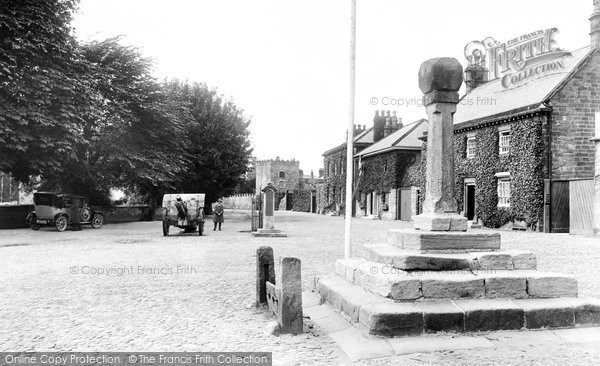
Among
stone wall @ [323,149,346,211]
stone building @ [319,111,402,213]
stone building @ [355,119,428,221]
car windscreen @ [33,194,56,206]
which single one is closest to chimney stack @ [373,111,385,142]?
stone building @ [319,111,402,213]

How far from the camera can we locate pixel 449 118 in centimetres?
668

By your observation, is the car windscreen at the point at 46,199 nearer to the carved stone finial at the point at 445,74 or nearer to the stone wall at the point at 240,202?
the carved stone finial at the point at 445,74

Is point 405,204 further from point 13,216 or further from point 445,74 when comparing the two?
point 445,74

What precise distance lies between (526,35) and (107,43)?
21.6m

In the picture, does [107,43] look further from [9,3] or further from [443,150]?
[443,150]

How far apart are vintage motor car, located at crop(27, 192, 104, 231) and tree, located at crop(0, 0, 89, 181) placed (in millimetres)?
1255

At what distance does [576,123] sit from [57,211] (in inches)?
856

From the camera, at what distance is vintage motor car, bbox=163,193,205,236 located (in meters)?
19.0

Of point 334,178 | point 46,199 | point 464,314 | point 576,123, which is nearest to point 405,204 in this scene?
point 576,123

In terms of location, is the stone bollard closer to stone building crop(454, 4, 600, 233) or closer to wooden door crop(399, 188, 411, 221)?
stone building crop(454, 4, 600, 233)

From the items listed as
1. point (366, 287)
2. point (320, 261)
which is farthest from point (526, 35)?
point (366, 287)

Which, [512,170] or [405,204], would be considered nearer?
[512,170]

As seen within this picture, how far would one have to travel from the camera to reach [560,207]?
20828 mm

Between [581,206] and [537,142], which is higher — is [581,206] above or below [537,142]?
below
